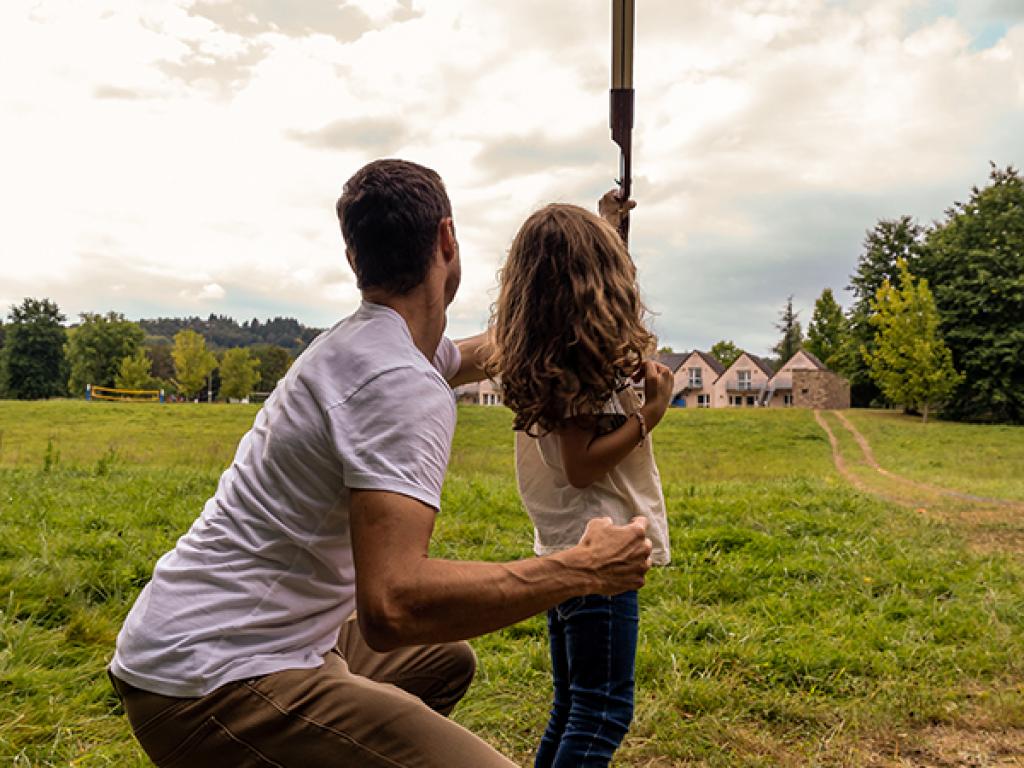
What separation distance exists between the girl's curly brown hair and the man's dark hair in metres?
0.54

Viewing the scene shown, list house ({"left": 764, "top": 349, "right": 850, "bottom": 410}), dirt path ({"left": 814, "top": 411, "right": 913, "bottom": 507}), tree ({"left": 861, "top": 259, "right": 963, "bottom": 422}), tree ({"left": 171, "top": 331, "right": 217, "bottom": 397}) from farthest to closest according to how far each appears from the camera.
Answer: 1. tree ({"left": 171, "top": 331, "right": 217, "bottom": 397})
2. house ({"left": 764, "top": 349, "right": 850, "bottom": 410})
3. tree ({"left": 861, "top": 259, "right": 963, "bottom": 422})
4. dirt path ({"left": 814, "top": 411, "right": 913, "bottom": 507})

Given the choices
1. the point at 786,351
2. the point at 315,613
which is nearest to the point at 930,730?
Answer: the point at 315,613

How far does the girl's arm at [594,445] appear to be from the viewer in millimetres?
2311

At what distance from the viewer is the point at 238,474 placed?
71.5 inches

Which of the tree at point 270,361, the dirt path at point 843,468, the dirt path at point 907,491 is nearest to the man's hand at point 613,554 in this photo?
the dirt path at point 907,491

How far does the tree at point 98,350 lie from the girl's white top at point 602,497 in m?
89.0

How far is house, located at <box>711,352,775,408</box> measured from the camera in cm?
7825

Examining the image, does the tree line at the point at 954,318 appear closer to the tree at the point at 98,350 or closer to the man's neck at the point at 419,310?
the man's neck at the point at 419,310

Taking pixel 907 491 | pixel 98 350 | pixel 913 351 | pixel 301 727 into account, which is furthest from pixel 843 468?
pixel 98 350

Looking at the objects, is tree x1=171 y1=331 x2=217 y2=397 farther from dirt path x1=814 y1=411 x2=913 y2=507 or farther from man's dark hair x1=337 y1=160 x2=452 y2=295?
man's dark hair x1=337 y1=160 x2=452 y2=295

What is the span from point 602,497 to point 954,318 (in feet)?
150

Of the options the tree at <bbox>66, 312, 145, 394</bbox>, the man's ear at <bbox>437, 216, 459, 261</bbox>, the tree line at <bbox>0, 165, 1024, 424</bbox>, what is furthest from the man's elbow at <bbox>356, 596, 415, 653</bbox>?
the tree at <bbox>66, 312, 145, 394</bbox>

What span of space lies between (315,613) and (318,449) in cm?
36

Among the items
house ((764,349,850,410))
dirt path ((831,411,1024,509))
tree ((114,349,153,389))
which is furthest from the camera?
tree ((114,349,153,389))
